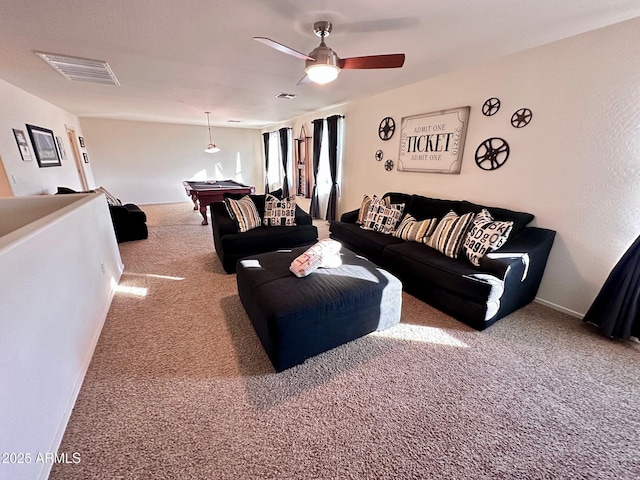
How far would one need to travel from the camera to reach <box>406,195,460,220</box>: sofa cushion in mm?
3111

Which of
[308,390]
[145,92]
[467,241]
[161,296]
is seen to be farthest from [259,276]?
[145,92]

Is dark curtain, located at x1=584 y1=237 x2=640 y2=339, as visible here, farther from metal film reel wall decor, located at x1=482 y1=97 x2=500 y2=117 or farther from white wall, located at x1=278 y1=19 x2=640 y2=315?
metal film reel wall decor, located at x1=482 y1=97 x2=500 y2=117

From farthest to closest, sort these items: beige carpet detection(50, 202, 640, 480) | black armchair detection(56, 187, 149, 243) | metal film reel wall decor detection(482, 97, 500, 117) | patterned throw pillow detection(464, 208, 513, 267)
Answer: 1. black armchair detection(56, 187, 149, 243)
2. metal film reel wall decor detection(482, 97, 500, 117)
3. patterned throw pillow detection(464, 208, 513, 267)
4. beige carpet detection(50, 202, 640, 480)

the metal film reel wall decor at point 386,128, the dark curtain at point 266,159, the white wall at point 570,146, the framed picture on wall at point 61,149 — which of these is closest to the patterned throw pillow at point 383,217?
the white wall at point 570,146

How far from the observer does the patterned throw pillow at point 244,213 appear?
11.2ft

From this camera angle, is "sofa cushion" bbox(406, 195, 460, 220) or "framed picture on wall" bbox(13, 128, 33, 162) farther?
"framed picture on wall" bbox(13, 128, 33, 162)

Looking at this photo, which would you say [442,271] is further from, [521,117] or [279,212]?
[279,212]

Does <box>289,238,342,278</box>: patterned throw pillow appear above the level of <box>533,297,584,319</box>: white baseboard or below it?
above

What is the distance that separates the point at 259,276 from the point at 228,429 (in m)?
1.00

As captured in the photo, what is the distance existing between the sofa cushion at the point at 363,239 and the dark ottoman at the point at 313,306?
870 millimetres

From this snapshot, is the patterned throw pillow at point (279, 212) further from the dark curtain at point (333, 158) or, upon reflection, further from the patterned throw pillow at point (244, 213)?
the dark curtain at point (333, 158)

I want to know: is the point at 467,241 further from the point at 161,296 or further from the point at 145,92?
the point at 145,92

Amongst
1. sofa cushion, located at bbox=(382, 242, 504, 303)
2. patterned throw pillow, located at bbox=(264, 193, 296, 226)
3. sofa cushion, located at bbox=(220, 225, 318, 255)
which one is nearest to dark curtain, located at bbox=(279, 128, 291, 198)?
patterned throw pillow, located at bbox=(264, 193, 296, 226)

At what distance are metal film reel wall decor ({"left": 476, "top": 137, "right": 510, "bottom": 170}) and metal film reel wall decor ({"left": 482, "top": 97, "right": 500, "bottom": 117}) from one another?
26 cm
